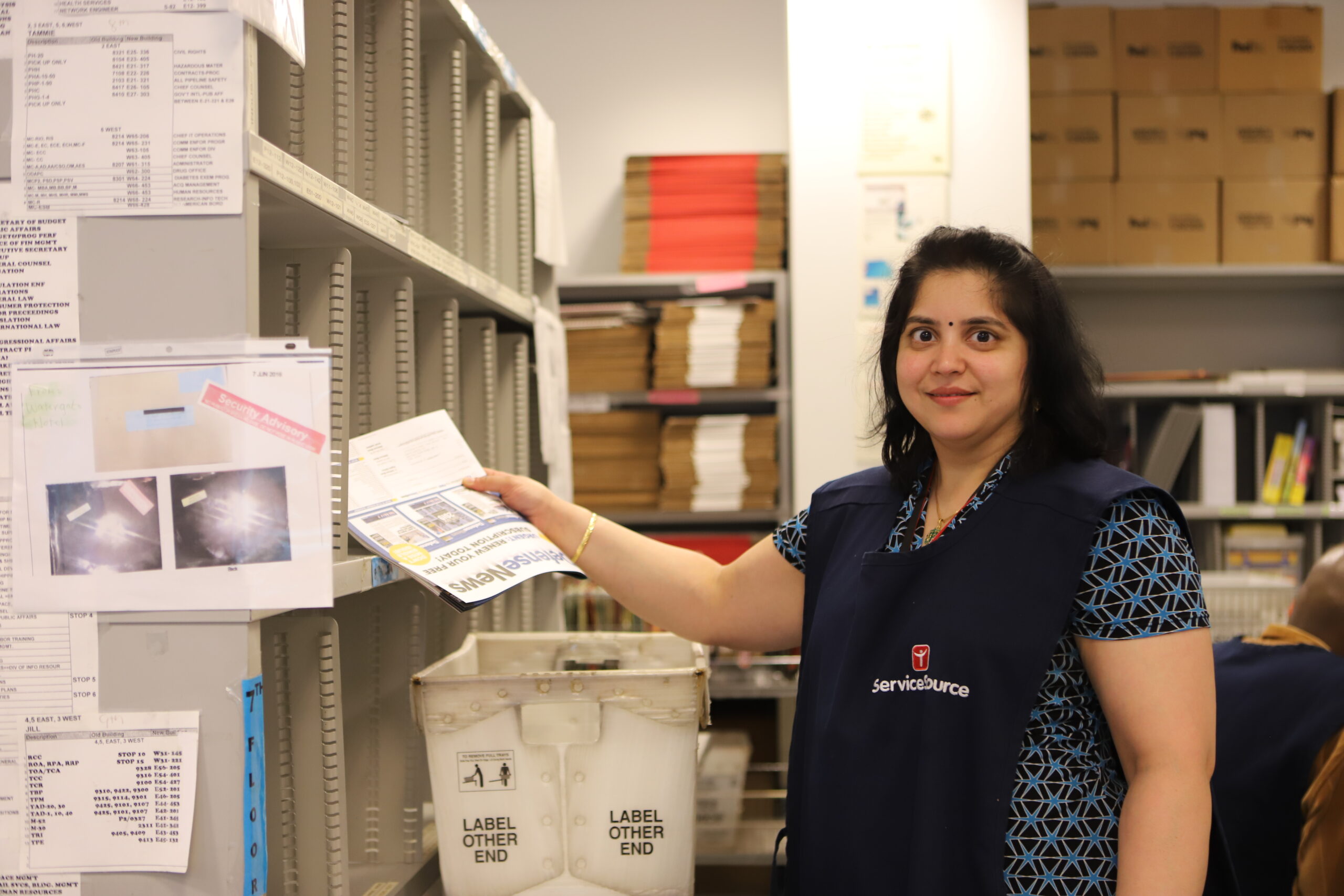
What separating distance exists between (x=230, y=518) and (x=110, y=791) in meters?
0.29

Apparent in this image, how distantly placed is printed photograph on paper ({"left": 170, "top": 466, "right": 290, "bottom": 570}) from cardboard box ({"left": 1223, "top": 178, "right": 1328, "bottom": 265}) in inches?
157

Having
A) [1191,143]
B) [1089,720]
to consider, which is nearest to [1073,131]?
[1191,143]

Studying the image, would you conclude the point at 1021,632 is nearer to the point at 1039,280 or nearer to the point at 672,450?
the point at 1039,280

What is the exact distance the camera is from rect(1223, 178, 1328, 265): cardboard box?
3975mm

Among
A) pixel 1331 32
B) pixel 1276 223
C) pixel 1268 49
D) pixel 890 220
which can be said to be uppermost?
pixel 1331 32

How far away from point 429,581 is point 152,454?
1.25 ft

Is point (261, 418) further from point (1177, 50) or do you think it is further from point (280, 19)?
point (1177, 50)

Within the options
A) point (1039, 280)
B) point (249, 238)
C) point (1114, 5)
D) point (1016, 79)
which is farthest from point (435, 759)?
point (1114, 5)

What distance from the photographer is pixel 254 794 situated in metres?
1.03

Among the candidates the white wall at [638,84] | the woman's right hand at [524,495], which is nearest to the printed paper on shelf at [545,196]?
the woman's right hand at [524,495]

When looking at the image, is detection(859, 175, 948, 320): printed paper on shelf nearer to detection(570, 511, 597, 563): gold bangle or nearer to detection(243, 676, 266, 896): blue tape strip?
detection(570, 511, 597, 563): gold bangle

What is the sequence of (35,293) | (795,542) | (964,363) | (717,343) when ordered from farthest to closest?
(717,343), (795,542), (964,363), (35,293)

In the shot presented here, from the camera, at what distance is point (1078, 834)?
1266 millimetres

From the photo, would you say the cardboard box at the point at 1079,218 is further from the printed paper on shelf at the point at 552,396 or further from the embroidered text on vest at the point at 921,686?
the embroidered text on vest at the point at 921,686
